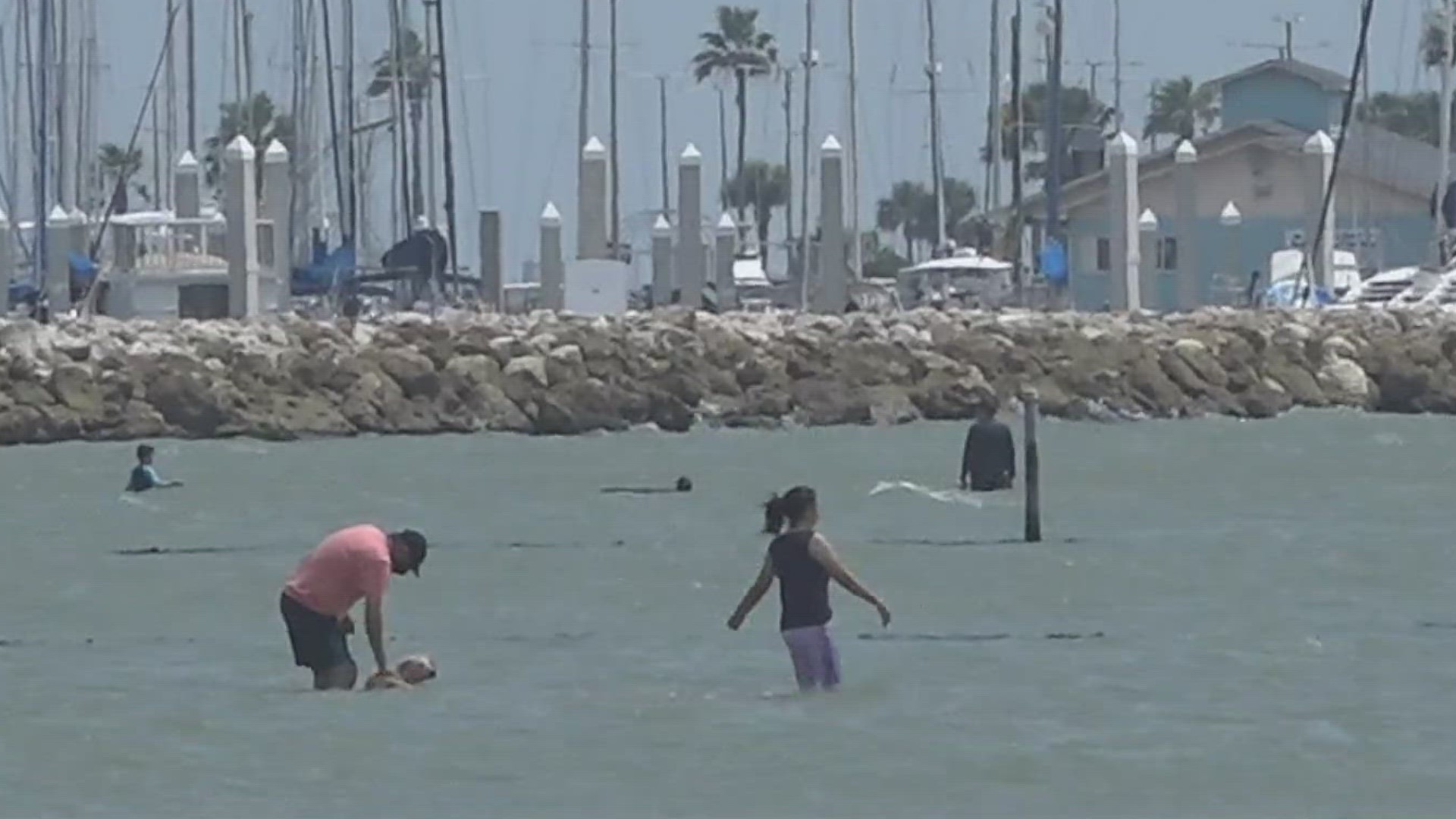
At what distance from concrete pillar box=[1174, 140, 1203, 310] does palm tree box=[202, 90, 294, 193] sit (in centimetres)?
1458

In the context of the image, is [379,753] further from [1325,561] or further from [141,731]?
[1325,561]

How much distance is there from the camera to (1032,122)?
103812 mm

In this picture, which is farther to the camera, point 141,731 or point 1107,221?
point 1107,221

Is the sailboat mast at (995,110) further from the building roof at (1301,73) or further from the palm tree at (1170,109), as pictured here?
the palm tree at (1170,109)

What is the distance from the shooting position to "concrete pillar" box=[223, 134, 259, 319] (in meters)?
58.6

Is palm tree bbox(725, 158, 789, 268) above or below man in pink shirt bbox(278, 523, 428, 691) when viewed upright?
above

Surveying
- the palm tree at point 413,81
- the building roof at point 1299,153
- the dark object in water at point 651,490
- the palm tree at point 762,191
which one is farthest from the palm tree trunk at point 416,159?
the palm tree at point 762,191

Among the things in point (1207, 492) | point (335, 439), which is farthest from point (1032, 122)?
point (1207, 492)

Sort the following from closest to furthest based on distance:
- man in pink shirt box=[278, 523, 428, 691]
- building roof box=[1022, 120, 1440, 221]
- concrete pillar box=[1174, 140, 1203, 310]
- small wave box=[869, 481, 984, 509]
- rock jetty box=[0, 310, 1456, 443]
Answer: man in pink shirt box=[278, 523, 428, 691]
small wave box=[869, 481, 984, 509]
rock jetty box=[0, 310, 1456, 443]
concrete pillar box=[1174, 140, 1203, 310]
building roof box=[1022, 120, 1440, 221]

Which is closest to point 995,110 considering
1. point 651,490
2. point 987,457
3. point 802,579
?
point 651,490

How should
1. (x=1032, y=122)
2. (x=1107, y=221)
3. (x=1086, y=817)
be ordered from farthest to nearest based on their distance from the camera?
(x=1032, y=122) → (x=1107, y=221) → (x=1086, y=817)

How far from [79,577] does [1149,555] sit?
860 centimetres

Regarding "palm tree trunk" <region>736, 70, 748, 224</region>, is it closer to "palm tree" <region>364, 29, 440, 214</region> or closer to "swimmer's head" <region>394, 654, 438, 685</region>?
"palm tree" <region>364, 29, 440, 214</region>

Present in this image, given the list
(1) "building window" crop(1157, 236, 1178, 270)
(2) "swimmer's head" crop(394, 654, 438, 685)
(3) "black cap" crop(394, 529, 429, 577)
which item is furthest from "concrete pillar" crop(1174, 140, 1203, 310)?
(3) "black cap" crop(394, 529, 429, 577)
